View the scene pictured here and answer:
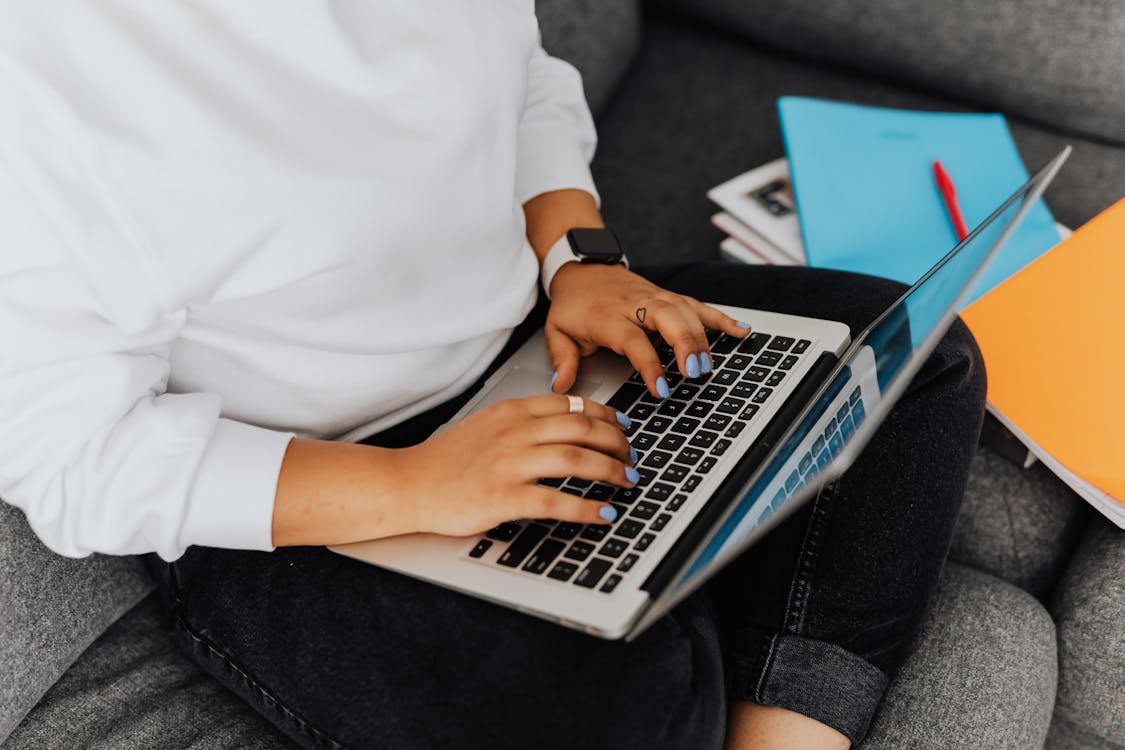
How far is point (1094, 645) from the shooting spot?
35.4 inches

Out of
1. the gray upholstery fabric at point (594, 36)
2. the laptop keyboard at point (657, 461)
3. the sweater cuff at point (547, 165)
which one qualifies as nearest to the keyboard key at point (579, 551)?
the laptop keyboard at point (657, 461)

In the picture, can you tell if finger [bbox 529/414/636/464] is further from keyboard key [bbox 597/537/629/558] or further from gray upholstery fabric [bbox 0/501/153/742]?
gray upholstery fabric [bbox 0/501/153/742]

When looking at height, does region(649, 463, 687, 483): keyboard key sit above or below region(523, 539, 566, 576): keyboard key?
above

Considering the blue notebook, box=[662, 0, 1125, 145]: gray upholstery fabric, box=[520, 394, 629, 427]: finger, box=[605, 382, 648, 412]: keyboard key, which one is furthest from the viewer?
box=[662, 0, 1125, 145]: gray upholstery fabric

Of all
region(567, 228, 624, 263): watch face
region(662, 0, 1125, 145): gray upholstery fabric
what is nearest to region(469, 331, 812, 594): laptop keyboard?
region(567, 228, 624, 263): watch face

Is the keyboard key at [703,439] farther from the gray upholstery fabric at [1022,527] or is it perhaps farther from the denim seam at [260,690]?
the gray upholstery fabric at [1022,527]

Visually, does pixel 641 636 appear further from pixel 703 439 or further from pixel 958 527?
pixel 958 527

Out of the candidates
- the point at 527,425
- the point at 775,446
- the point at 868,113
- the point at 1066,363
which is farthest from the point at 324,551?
the point at 868,113

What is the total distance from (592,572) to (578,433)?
0.10 metres

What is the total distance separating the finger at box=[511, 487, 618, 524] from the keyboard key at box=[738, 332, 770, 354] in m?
0.23

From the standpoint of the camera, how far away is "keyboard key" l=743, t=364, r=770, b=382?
0.77 metres

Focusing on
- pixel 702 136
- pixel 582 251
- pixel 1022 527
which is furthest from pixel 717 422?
pixel 702 136

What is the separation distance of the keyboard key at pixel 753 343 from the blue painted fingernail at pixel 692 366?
0.20ft

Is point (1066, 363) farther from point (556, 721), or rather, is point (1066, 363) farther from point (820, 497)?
point (556, 721)
